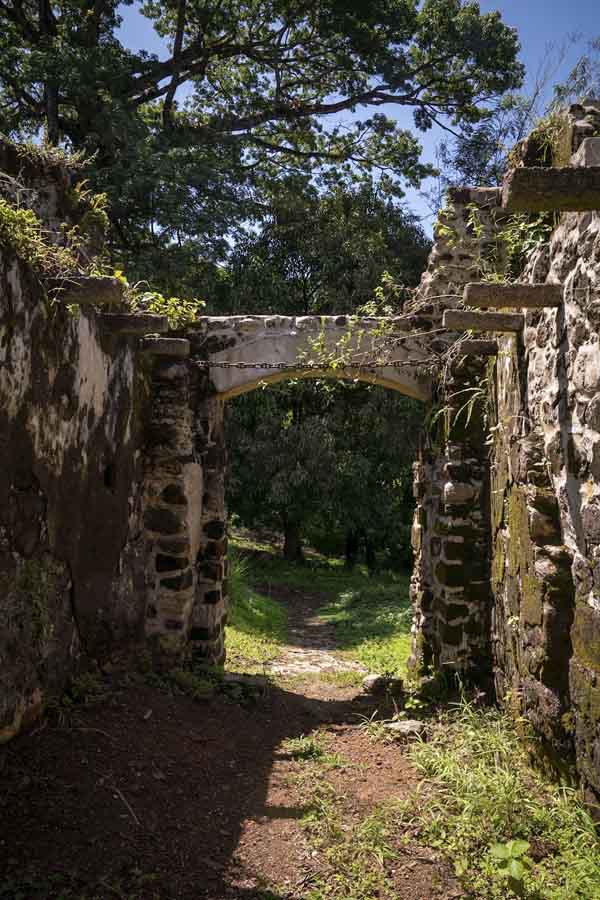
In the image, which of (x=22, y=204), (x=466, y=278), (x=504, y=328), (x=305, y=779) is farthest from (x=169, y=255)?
(x=305, y=779)

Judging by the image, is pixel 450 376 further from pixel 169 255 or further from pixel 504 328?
pixel 169 255

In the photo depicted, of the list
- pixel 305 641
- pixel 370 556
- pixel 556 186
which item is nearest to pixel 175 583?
pixel 556 186

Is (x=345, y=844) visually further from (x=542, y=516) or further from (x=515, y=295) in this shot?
(x=515, y=295)

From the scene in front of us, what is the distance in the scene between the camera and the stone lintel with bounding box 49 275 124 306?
3268mm

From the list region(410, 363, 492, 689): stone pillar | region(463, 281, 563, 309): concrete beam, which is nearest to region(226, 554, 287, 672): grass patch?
region(410, 363, 492, 689): stone pillar

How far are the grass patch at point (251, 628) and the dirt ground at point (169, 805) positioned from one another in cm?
246

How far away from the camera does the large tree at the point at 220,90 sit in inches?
394

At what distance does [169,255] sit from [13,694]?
8.41 m

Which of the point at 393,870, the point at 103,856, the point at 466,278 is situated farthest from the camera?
the point at 466,278

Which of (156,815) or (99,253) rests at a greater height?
(99,253)

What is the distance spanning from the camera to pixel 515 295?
304cm

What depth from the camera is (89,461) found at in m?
3.94

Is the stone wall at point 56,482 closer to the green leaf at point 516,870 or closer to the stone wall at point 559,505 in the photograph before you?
the green leaf at point 516,870

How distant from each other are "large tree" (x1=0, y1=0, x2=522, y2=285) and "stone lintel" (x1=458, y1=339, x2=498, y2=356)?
6.72m
